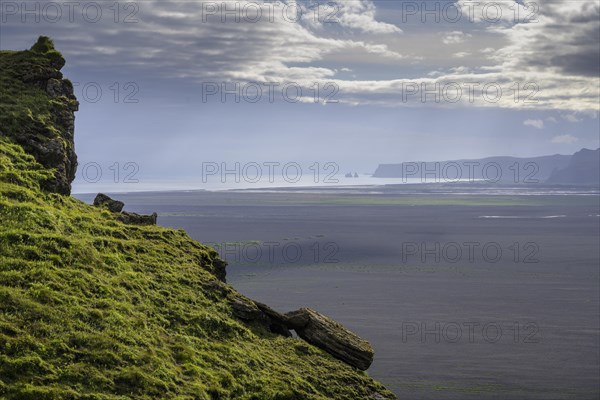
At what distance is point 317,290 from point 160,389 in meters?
87.1

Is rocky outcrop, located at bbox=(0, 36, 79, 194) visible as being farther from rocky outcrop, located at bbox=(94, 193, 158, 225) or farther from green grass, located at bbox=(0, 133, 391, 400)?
rocky outcrop, located at bbox=(94, 193, 158, 225)

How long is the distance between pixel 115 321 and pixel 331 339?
34.1 feet

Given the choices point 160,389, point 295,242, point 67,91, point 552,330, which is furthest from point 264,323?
point 295,242

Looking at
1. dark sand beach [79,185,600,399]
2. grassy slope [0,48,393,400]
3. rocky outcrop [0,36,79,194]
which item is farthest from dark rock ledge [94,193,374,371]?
dark sand beach [79,185,600,399]

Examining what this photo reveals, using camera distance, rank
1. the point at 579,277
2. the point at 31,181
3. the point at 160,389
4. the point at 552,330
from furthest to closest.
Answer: the point at 579,277 < the point at 552,330 < the point at 31,181 < the point at 160,389

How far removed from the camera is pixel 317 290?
364 ft

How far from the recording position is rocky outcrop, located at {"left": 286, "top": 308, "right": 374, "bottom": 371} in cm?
3222

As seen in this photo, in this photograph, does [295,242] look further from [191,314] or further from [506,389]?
[191,314]

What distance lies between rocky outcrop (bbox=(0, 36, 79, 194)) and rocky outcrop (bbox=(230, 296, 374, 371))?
1043 centimetres

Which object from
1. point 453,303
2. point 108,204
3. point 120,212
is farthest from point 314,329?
point 453,303

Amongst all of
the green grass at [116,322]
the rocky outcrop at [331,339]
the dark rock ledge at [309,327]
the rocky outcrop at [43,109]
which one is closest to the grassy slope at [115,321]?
the green grass at [116,322]

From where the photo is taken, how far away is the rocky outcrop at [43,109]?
3366 cm

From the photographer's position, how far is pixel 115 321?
26406 mm

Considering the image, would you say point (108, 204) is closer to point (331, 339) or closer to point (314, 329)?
point (314, 329)
